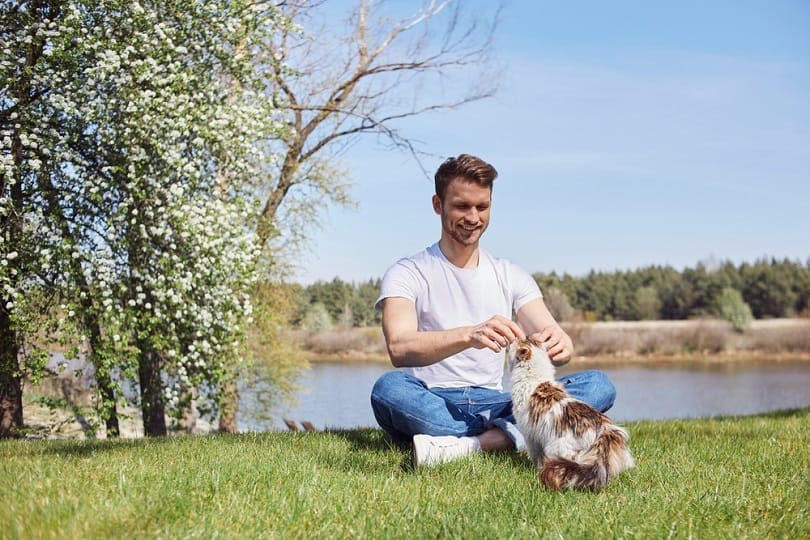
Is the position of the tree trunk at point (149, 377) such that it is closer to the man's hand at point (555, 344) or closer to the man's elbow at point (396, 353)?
the man's elbow at point (396, 353)

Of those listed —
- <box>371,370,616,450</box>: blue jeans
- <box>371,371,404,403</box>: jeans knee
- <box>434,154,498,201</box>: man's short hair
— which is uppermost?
<box>434,154,498,201</box>: man's short hair

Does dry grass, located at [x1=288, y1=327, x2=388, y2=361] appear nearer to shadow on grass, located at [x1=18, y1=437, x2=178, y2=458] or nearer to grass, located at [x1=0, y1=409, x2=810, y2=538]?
shadow on grass, located at [x1=18, y1=437, x2=178, y2=458]

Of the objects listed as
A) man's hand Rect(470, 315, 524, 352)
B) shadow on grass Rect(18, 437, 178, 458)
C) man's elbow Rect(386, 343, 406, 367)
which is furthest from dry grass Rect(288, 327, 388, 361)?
man's hand Rect(470, 315, 524, 352)

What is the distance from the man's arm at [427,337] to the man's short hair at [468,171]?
977mm

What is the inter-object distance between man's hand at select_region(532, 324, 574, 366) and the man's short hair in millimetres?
1176

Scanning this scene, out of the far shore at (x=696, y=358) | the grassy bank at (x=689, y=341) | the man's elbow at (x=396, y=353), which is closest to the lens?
the man's elbow at (x=396, y=353)

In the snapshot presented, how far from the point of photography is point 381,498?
4195 mm

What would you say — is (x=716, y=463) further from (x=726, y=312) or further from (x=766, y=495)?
(x=726, y=312)

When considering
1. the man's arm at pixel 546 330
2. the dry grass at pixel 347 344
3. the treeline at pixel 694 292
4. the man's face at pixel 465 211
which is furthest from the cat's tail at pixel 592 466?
the treeline at pixel 694 292

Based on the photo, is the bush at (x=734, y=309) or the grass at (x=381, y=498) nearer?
the grass at (x=381, y=498)

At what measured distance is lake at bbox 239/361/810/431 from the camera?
91.2ft

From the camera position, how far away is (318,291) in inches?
1478

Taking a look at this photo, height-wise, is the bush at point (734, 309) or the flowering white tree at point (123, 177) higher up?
the flowering white tree at point (123, 177)

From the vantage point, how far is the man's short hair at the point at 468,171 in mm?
5477
